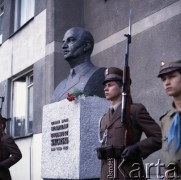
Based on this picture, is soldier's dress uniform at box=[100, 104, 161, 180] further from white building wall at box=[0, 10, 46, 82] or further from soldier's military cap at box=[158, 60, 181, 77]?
white building wall at box=[0, 10, 46, 82]

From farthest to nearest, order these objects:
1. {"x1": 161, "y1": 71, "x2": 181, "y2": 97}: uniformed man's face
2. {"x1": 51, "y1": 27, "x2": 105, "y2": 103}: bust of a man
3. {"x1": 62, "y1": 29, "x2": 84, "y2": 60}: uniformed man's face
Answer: {"x1": 62, "y1": 29, "x2": 84, "y2": 60}: uniformed man's face → {"x1": 51, "y1": 27, "x2": 105, "y2": 103}: bust of a man → {"x1": 161, "y1": 71, "x2": 181, "y2": 97}: uniformed man's face

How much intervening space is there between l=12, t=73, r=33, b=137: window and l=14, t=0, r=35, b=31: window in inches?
59.3

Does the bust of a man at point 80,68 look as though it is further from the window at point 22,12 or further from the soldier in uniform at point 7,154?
the window at point 22,12

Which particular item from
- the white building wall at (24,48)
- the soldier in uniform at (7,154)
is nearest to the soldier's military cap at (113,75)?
the soldier in uniform at (7,154)

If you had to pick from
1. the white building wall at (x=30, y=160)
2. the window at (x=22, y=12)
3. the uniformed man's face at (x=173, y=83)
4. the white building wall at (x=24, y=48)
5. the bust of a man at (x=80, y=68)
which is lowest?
the white building wall at (x=30, y=160)

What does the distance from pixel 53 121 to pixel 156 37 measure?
7.74ft

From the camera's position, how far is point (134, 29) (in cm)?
702

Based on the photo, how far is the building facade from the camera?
6.29m

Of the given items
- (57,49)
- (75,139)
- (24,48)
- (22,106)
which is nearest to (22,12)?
(24,48)

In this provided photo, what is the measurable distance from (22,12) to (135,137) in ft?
27.3

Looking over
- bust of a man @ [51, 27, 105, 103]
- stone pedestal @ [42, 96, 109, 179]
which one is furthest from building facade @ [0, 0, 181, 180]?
stone pedestal @ [42, 96, 109, 179]

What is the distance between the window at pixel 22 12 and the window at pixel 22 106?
1.51 metres

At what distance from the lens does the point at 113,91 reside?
357 centimetres

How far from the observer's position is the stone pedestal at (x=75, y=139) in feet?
14.7
